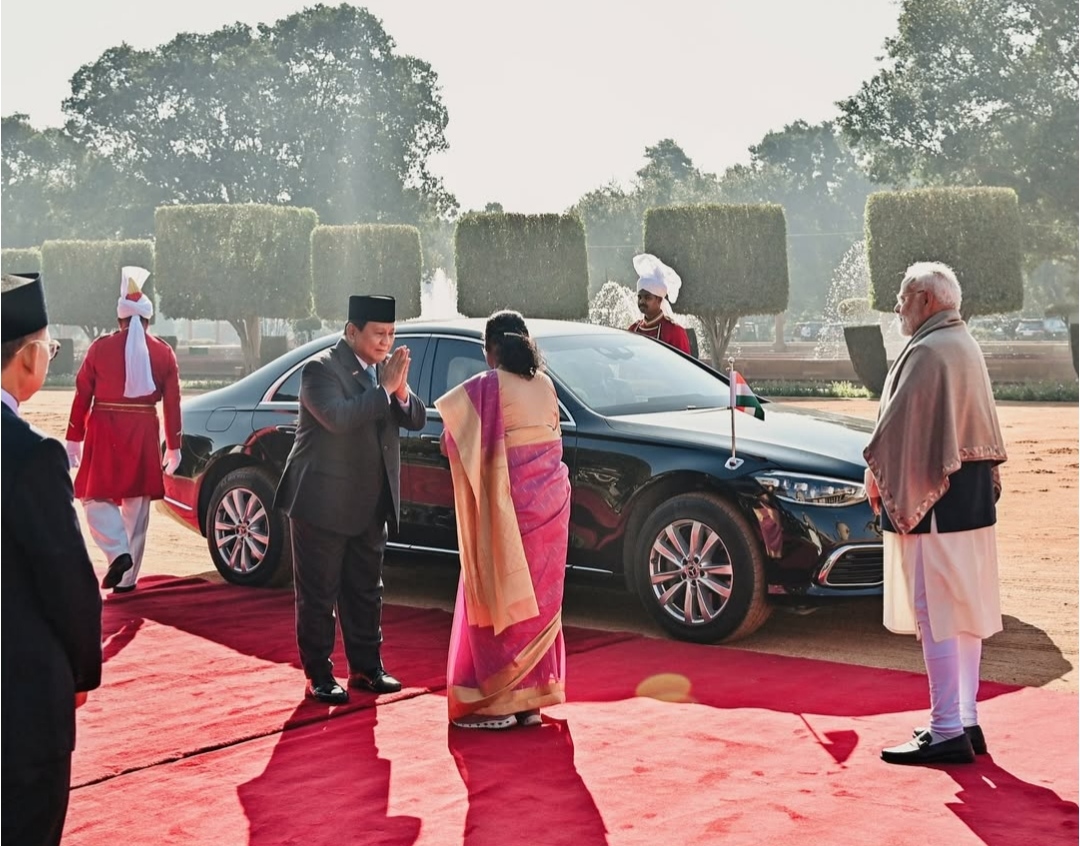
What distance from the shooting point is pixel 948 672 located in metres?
6.11

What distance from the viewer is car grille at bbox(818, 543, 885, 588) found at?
8078 millimetres

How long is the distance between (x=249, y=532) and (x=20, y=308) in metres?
6.82

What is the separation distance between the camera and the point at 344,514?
24.1 ft

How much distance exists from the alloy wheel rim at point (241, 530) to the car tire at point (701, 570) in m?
2.82

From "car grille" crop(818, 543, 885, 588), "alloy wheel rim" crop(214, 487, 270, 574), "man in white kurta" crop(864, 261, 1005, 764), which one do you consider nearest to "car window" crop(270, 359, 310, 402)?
"alloy wheel rim" crop(214, 487, 270, 574)

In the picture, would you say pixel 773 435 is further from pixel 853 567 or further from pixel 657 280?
pixel 657 280

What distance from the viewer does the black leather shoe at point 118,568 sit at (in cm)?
1000

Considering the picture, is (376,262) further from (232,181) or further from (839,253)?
(839,253)

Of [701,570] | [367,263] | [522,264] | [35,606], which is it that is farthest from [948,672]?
[367,263]

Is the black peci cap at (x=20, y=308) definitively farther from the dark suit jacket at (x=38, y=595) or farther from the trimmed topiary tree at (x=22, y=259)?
the trimmed topiary tree at (x=22, y=259)

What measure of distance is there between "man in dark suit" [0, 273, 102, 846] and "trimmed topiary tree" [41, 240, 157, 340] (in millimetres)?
57152

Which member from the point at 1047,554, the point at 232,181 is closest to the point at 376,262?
the point at 232,181

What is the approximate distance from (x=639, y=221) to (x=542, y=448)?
103m

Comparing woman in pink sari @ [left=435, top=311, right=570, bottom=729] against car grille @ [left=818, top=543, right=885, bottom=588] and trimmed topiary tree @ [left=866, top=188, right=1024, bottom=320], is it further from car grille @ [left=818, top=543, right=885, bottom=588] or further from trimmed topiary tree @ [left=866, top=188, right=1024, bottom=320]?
trimmed topiary tree @ [left=866, top=188, right=1024, bottom=320]
